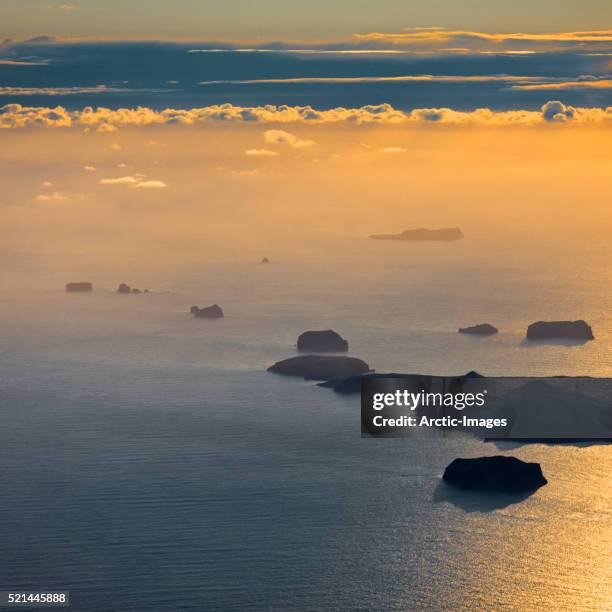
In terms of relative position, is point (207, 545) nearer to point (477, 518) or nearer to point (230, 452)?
point (477, 518)

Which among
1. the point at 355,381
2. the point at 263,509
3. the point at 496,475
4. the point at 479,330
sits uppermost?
the point at 496,475

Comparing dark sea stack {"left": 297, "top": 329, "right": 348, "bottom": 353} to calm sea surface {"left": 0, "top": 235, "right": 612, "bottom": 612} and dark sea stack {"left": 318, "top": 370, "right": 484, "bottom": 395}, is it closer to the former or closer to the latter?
calm sea surface {"left": 0, "top": 235, "right": 612, "bottom": 612}

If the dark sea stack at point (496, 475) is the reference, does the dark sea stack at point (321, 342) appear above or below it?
below

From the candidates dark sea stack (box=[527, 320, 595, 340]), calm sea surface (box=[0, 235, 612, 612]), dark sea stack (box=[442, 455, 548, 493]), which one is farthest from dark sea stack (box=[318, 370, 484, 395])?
dark sea stack (box=[442, 455, 548, 493])

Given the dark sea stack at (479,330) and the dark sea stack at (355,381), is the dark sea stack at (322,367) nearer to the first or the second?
the dark sea stack at (355,381)

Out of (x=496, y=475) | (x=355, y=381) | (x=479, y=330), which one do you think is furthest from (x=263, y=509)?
(x=479, y=330)

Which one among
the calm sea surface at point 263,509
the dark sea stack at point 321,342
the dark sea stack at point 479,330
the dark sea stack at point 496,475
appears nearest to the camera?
the calm sea surface at point 263,509

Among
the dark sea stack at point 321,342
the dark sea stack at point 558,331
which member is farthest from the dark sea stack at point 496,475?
the dark sea stack at point 558,331

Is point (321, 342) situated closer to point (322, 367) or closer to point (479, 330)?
point (322, 367)
